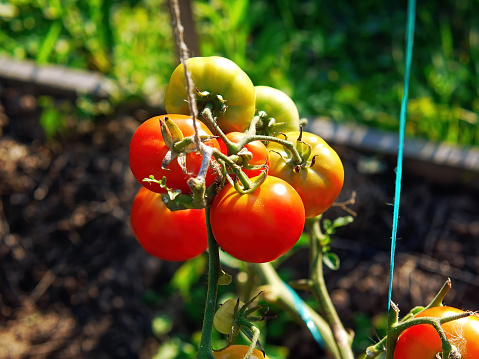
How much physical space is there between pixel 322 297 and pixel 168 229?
0.32 m

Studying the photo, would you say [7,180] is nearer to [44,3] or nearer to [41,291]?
[41,291]

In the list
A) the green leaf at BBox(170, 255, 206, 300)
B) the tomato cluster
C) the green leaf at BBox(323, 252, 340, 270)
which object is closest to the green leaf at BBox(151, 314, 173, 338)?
the green leaf at BBox(170, 255, 206, 300)

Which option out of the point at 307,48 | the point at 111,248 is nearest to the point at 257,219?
the point at 111,248

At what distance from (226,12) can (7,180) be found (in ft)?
4.22

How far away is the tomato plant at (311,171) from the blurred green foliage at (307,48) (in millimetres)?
1435

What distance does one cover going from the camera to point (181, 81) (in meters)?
0.74

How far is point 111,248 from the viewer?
6.27 feet

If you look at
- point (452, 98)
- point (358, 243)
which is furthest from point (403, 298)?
point (452, 98)

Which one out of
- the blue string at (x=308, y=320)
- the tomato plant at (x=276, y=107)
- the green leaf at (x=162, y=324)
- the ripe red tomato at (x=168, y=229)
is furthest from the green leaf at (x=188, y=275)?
the tomato plant at (x=276, y=107)

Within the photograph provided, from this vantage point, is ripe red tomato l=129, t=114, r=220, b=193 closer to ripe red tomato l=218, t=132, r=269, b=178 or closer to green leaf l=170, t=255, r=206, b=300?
ripe red tomato l=218, t=132, r=269, b=178

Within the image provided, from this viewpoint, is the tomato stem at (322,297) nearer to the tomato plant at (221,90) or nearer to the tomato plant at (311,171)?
the tomato plant at (311,171)

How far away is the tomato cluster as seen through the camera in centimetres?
64

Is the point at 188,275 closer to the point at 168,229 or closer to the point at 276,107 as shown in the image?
the point at 168,229

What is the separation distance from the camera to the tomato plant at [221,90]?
73 centimetres
